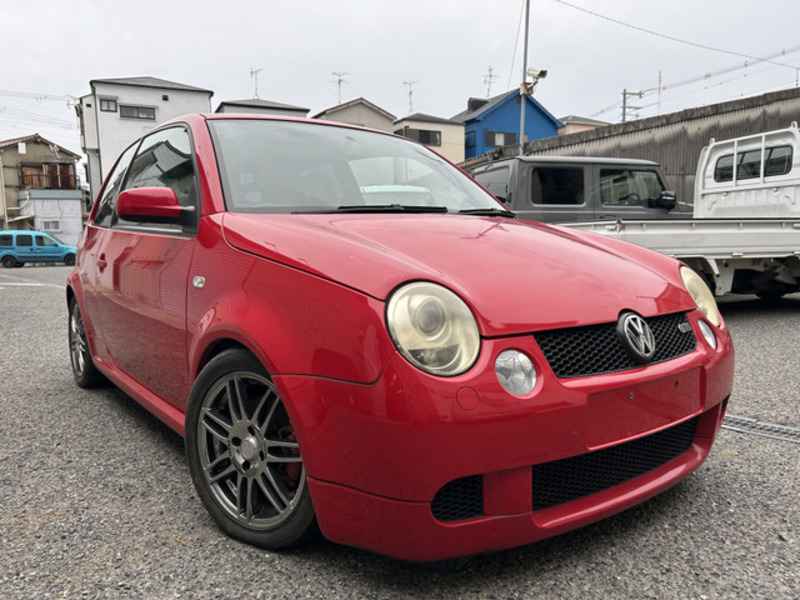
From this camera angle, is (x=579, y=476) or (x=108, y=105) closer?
(x=579, y=476)

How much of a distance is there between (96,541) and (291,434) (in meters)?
A: 0.72

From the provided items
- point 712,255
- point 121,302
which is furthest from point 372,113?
point 121,302

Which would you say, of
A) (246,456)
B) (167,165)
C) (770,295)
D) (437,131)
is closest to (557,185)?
(770,295)

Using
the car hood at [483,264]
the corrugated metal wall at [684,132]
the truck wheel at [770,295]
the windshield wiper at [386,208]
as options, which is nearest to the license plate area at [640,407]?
the car hood at [483,264]

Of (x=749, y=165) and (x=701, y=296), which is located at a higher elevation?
(x=749, y=165)

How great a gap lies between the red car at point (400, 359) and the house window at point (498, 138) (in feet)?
A: 118

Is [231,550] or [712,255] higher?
[712,255]

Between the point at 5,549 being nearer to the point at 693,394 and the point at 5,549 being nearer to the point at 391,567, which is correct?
the point at 391,567

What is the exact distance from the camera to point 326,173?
2.34 meters

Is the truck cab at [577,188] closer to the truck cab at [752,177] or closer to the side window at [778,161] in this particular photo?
the truck cab at [752,177]

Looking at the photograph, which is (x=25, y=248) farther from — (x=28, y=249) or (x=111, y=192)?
(x=111, y=192)

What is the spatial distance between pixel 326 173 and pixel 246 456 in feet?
3.76

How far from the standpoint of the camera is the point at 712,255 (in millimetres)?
5328

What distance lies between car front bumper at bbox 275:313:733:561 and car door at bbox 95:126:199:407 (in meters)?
0.77
